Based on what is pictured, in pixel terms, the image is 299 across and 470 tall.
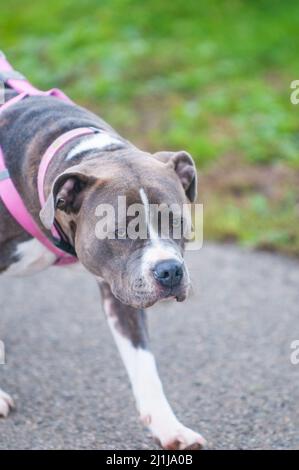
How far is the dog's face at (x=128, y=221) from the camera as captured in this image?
3408 mm

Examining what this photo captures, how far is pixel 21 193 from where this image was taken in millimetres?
3957

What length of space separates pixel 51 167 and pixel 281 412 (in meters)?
1.45

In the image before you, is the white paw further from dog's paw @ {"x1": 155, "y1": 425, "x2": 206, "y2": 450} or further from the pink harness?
the pink harness

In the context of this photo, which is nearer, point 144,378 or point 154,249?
point 154,249

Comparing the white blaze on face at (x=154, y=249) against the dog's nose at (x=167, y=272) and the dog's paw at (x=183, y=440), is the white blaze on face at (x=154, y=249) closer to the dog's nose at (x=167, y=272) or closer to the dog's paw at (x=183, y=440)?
the dog's nose at (x=167, y=272)

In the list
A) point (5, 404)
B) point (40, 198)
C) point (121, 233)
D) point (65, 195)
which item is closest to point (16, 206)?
point (40, 198)

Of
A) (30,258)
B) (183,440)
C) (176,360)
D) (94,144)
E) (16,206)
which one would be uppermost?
(94,144)

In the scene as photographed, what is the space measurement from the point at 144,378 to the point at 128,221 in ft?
2.50

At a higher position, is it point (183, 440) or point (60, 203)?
point (60, 203)

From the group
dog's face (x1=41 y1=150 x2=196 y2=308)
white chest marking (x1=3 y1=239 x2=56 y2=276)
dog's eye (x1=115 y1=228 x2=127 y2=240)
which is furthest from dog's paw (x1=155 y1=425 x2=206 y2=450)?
white chest marking (x1=3 y1=239 x2=56 y2=276)

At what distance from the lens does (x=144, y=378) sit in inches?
155

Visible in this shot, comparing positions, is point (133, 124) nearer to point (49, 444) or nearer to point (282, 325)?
point (282, 325)

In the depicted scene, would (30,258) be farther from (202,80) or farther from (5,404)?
(202,80)

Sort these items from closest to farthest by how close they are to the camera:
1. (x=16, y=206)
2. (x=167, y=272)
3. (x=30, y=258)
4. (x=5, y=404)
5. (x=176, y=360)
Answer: (x=167, y=272) → (x=16, y=206) → (x=30, y=258) → (x=5, y=404) → (x=176, y=360)
